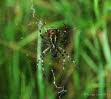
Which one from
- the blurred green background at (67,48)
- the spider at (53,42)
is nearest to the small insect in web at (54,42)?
the spider at (53,42)

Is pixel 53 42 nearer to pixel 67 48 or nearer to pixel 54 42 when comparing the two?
pixel 54 42

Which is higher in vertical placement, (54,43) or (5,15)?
(5,15)

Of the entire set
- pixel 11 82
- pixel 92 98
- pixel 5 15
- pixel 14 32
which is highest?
pixel 5 15

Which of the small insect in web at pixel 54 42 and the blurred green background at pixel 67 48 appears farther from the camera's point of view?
the blurred green background at pixel 67 48

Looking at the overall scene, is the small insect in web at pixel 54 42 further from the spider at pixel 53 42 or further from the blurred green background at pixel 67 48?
the blurred green background at pixel 67 48

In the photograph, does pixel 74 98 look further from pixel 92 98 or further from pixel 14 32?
pixel 14 32

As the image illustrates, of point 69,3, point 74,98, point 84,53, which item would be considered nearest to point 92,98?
point 74,98

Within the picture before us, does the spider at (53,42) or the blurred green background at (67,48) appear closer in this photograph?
the spider at (53,42)

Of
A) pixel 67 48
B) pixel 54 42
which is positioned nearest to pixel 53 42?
pixel 54 42
